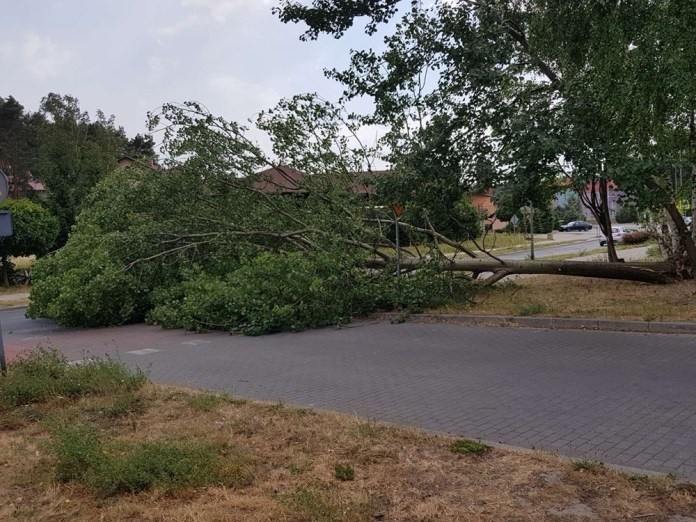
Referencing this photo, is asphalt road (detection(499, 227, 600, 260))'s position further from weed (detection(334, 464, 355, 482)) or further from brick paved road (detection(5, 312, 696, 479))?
weed (detection(334, 464, 355, 482))

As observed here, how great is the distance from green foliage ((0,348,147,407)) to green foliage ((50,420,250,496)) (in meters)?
2.11

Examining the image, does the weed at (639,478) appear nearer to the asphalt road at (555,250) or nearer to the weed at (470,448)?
the weed at (470,448)

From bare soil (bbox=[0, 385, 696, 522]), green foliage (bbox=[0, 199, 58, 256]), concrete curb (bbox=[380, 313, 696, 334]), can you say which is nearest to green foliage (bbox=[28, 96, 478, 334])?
concrete curb (bbox=[380, 313, 696, 334])

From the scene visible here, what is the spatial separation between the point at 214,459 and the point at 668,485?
9.67ft

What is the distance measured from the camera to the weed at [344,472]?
416 cm

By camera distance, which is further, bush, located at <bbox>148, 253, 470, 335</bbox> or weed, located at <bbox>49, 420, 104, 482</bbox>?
bush, located at <bbox>148, 253, 470, 335</bbox>

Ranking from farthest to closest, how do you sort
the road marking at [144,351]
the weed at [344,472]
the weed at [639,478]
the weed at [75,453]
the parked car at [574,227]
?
the parked car at [574,227] < the road marking at [144,351] < the weed at [75,453] < the weed at [344,472] < the weed at [639,478]

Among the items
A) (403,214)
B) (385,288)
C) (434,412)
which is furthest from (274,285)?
(434,412)

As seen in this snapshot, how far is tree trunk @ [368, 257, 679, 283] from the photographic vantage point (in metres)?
14.1

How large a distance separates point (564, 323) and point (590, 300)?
2.66m

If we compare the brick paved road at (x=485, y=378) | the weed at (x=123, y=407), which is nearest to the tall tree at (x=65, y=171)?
the brick paved road at (x=485, y=378)

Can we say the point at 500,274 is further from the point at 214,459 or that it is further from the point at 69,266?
the point at 214,459

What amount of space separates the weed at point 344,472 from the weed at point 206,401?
2.20 metres

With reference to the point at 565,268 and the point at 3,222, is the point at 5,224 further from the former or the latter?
the point at 565,268
